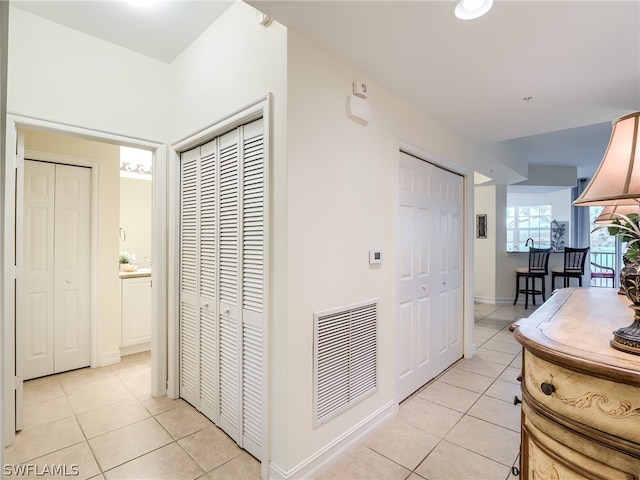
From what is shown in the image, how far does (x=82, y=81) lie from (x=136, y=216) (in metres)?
2.73

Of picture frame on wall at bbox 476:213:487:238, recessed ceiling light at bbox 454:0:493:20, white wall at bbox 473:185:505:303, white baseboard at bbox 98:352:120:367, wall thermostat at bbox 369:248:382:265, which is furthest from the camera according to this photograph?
picture frame on wall at bbox 476:213:487:238

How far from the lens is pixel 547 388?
105 centimetres

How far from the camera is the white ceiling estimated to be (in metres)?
1.60

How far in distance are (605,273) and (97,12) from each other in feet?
30.8

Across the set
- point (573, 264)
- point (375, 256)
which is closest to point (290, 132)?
point (375, 256)

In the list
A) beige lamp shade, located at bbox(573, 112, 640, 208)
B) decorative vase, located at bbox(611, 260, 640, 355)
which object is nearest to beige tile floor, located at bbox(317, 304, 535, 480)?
decorative vase, located at bbox(611, 260, 640, 355)

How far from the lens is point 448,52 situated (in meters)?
1.92

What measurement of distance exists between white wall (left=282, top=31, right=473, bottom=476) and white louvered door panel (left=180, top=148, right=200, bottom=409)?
1059 millimetres

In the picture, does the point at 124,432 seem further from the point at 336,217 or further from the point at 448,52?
the point at 448,52

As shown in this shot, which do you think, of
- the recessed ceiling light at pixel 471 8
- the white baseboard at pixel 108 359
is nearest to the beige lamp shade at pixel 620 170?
the recessed ceiling light at pixel 471 8

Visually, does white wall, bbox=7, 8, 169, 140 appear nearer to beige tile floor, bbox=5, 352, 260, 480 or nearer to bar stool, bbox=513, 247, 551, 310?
beige tile floor, bbox=5, 352, 260, 480

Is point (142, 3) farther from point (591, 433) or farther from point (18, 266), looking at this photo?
point (591, 433)

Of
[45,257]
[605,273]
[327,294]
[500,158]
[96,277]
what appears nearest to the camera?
[327,294]

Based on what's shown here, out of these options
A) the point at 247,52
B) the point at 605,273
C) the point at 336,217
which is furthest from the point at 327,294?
the point at 605,273
